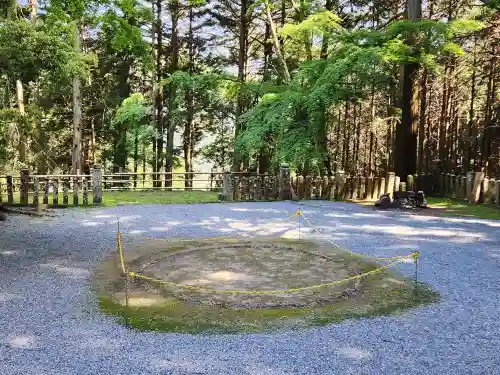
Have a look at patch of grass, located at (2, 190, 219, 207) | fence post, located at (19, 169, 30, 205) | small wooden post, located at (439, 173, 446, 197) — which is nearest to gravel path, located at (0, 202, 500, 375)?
fence post, located at (19, 169, 30, 205)

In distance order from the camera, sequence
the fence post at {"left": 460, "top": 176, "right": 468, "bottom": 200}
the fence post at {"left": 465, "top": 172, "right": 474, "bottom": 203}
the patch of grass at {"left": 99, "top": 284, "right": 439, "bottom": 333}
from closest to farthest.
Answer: the patch of grass at {"left": 99, "top": 284, "right": 439, "bottom": 333}
the fence post at {"left": 465, "top": 172, "right": 474, "bottom": 203}
the fence post at {"left": 460, "top": 176, "right": 468, "bottom": 200}

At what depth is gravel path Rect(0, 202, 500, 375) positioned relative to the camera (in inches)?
154

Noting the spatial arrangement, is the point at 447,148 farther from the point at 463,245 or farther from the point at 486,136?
the point at 463,245

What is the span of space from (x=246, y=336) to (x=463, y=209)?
1007 centimetres

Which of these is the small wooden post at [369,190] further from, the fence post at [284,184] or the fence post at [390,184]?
the fence post at [284,184]

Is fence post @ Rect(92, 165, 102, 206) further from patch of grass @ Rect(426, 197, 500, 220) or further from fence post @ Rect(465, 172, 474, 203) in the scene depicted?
fence post @ Rect(465, 172, 474, 203)

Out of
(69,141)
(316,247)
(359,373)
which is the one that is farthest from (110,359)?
(69,141)

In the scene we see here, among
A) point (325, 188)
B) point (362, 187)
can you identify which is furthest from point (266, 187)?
point (362, 187)

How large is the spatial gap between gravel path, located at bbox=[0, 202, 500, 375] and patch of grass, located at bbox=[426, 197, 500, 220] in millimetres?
3105

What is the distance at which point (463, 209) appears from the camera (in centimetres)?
1256

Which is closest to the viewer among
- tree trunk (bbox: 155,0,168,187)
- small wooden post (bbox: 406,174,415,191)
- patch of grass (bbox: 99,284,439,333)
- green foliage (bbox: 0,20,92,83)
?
patch of grass (bbox: 99,284,439,333)

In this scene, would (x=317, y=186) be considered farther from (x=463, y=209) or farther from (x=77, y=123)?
(x=77, y=123)

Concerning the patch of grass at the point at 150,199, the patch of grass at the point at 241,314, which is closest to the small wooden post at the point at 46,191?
the patch of grass at the point at 150,199

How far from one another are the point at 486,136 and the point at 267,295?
1294 cm
